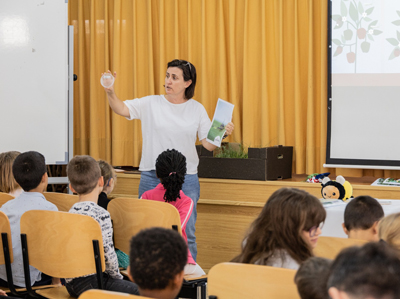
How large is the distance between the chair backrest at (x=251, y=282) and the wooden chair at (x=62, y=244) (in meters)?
0.66

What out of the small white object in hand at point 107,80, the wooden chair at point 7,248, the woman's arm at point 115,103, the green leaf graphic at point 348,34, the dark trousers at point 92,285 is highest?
the green leaf graphic at point 348,34

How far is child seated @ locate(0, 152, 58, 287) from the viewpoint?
213 centimetres

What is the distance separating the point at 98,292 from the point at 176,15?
336 cm

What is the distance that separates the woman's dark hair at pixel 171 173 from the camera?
2.46 m

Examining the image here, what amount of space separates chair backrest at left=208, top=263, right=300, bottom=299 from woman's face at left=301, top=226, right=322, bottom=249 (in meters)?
0.32

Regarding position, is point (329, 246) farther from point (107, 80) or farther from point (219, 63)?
point (219, 63)

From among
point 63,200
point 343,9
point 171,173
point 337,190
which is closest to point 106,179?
point 63,200

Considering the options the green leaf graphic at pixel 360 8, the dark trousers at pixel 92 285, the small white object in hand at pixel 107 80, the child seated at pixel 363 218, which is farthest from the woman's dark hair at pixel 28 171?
the green leaf graphic at pixel 360 8

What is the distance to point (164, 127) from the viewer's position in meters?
2.96

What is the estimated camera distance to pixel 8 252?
2012 millimetres

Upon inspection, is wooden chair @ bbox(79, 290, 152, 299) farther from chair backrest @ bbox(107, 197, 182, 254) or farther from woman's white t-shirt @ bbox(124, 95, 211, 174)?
woman's white t-shirt @ bbox(124, 95, 211, 174)

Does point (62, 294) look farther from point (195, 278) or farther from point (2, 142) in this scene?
point (2, 142)

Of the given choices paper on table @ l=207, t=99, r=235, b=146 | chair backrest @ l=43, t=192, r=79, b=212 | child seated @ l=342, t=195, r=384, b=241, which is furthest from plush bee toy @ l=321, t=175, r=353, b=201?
chair backrest @ l=43, t=192, r=79, b=212

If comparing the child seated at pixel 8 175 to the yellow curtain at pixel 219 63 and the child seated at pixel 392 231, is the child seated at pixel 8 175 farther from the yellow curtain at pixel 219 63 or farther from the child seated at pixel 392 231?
the child seated at pixel 392 231
